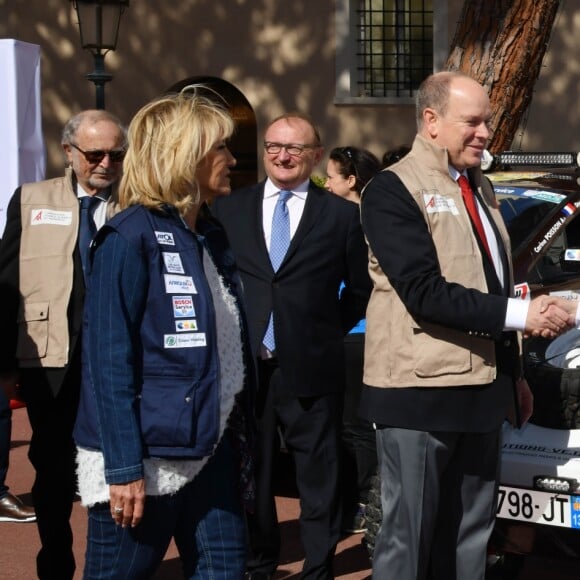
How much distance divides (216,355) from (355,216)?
7.10 feet

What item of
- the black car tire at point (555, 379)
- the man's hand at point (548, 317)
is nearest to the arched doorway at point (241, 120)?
the black car tire at point (555, 379)

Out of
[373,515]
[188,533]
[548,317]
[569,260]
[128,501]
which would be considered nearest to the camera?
[128,501]

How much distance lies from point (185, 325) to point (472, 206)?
3.97ft

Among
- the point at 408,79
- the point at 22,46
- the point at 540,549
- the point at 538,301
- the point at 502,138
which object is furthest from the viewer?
the point at 408,79

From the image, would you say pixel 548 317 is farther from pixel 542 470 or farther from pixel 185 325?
pixel 185 325

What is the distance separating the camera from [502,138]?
9.11 metres

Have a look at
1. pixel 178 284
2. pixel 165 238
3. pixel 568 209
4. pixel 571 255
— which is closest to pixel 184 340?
pixel 178 284

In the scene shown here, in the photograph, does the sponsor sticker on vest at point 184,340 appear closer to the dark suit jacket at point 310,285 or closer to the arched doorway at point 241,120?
the dark suit jacket at point 310,285

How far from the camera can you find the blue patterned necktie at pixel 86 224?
4980 millimetres

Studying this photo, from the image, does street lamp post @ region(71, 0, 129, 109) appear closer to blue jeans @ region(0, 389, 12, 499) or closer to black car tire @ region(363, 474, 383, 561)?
blue jeans @ region(0, 389, 12, 499)

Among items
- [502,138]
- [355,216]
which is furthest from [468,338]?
[502,138]

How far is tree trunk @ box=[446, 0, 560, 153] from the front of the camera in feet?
29.1

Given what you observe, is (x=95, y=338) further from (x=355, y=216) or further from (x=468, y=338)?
(x=355, y=216)

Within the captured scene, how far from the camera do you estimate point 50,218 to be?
4980 mm
